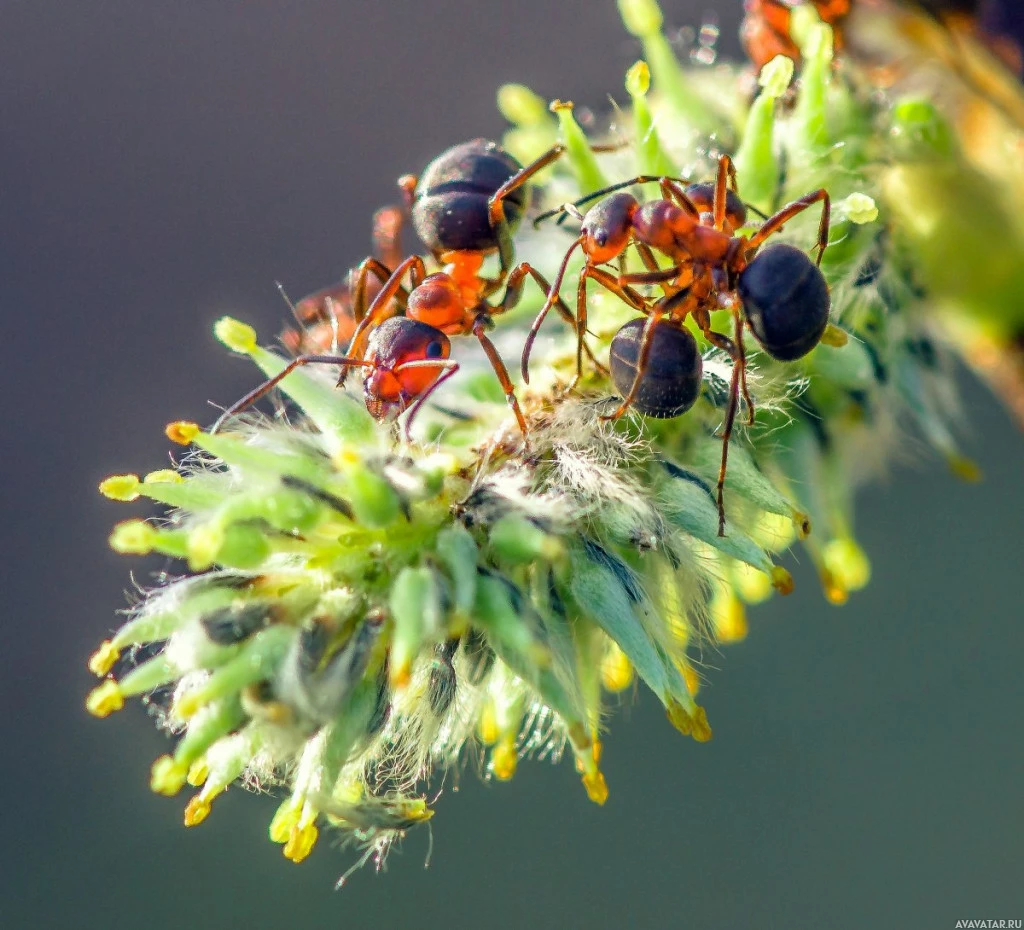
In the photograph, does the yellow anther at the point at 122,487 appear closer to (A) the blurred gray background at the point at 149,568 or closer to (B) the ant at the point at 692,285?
(B) the ant at the point at 692,285

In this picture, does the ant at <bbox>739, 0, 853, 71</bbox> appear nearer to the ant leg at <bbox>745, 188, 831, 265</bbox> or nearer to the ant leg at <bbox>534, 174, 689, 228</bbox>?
the ant leg at <bbox>534, 174, 689, 228</bbox>

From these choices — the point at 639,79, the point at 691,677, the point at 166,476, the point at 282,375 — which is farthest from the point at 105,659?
the point at 639,79

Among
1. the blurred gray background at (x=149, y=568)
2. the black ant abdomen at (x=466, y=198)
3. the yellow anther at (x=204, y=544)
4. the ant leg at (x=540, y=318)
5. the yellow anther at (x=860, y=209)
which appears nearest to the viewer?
the yellow anther at (x=204, y=544)

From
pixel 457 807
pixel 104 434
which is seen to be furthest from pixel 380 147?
pixel 457 807

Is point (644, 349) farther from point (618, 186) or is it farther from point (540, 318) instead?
point (618, 186)

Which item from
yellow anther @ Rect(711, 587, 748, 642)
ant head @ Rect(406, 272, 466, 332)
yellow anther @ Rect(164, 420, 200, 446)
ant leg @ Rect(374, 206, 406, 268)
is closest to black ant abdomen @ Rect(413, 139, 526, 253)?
ant head @ Rect(406, 272, 466, 332)

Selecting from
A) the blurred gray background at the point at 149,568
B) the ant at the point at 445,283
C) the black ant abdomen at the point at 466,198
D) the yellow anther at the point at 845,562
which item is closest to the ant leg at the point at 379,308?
the ant at the point at 445,283

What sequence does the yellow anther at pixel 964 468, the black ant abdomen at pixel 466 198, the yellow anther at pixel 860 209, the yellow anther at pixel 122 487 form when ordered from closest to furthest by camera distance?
1. the yellow anther at pixel 122 487
2. the yellow anther at pixel 860 209
3. the black ant abdomen at pixel 466 198
4. the yellow anther at pixel 964 468
